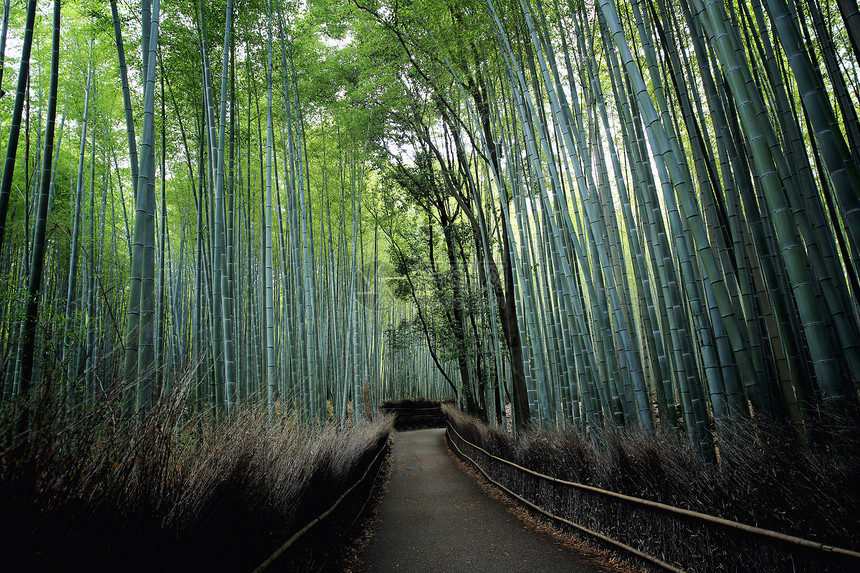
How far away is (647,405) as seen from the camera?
9.66 feet

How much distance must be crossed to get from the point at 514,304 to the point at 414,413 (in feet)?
30.0

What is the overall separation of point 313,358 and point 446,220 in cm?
483

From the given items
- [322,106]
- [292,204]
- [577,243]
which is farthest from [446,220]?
[577,243]

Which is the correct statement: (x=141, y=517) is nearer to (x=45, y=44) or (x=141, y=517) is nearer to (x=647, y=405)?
(x=647, y=405)

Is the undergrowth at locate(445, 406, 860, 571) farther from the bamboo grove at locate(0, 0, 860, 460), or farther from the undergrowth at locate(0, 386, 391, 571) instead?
the undergrowth at locate(0, 386, 391, 571)

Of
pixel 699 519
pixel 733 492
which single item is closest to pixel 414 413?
pixel 699 519

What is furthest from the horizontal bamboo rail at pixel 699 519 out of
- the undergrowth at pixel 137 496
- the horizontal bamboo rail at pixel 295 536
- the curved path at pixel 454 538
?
the undergrowth at pixel 137 496

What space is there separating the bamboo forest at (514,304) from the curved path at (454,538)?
0.19m

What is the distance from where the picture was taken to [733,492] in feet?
5.82

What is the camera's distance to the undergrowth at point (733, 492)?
1.38 meters

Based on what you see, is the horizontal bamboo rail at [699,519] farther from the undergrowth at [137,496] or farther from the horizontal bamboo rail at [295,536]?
the undergrowth at [137,496]

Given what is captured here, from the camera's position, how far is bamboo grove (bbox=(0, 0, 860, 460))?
1980 millimetres

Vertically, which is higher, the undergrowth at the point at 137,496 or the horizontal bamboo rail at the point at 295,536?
the undergrowth at the point at 137,496

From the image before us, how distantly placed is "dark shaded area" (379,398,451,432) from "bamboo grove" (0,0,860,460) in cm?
492
